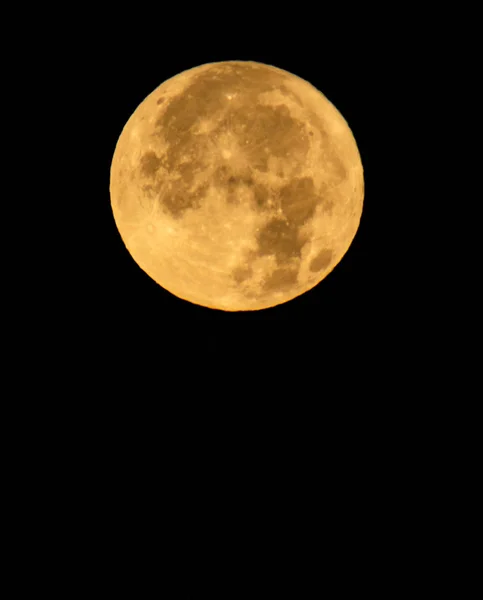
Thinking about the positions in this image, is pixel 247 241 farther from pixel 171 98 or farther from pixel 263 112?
pixel 171 98

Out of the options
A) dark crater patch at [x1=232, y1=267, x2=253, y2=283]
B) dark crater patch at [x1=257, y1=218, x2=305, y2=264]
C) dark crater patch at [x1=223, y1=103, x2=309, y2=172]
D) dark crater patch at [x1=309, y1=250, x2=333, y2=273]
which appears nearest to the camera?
dark crater patch at [x1=223, y1=103, x2=309, y2=172]

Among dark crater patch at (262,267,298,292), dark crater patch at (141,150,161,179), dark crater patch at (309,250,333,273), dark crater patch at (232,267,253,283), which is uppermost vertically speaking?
dark crater patch at (141,150,161,179)

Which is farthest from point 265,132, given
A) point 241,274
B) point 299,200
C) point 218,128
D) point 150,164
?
point 241,274

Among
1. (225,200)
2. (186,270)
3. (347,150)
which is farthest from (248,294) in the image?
(347,150)

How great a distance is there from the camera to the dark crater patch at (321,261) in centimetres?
481

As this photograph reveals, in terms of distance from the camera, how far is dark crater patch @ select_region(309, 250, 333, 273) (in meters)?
4.81

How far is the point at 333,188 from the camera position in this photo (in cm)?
464

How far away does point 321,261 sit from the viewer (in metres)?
4.88

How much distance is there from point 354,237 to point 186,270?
1488 mm

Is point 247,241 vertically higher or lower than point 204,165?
lower

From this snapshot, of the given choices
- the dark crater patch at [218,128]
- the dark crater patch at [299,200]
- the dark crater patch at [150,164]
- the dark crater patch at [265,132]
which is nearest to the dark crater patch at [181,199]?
the dark crater patch at [218,128]

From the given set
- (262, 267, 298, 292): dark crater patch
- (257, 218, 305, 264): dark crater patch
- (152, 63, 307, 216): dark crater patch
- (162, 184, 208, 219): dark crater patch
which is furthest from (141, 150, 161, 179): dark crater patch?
(262, 267, 298, 292): dark crater patch

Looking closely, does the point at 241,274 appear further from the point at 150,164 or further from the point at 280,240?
the point at 150,164

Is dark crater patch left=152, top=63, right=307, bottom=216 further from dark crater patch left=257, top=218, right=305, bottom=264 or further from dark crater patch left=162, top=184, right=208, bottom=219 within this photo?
dark crater patch left=257, top=218, right=305, bottom=264
